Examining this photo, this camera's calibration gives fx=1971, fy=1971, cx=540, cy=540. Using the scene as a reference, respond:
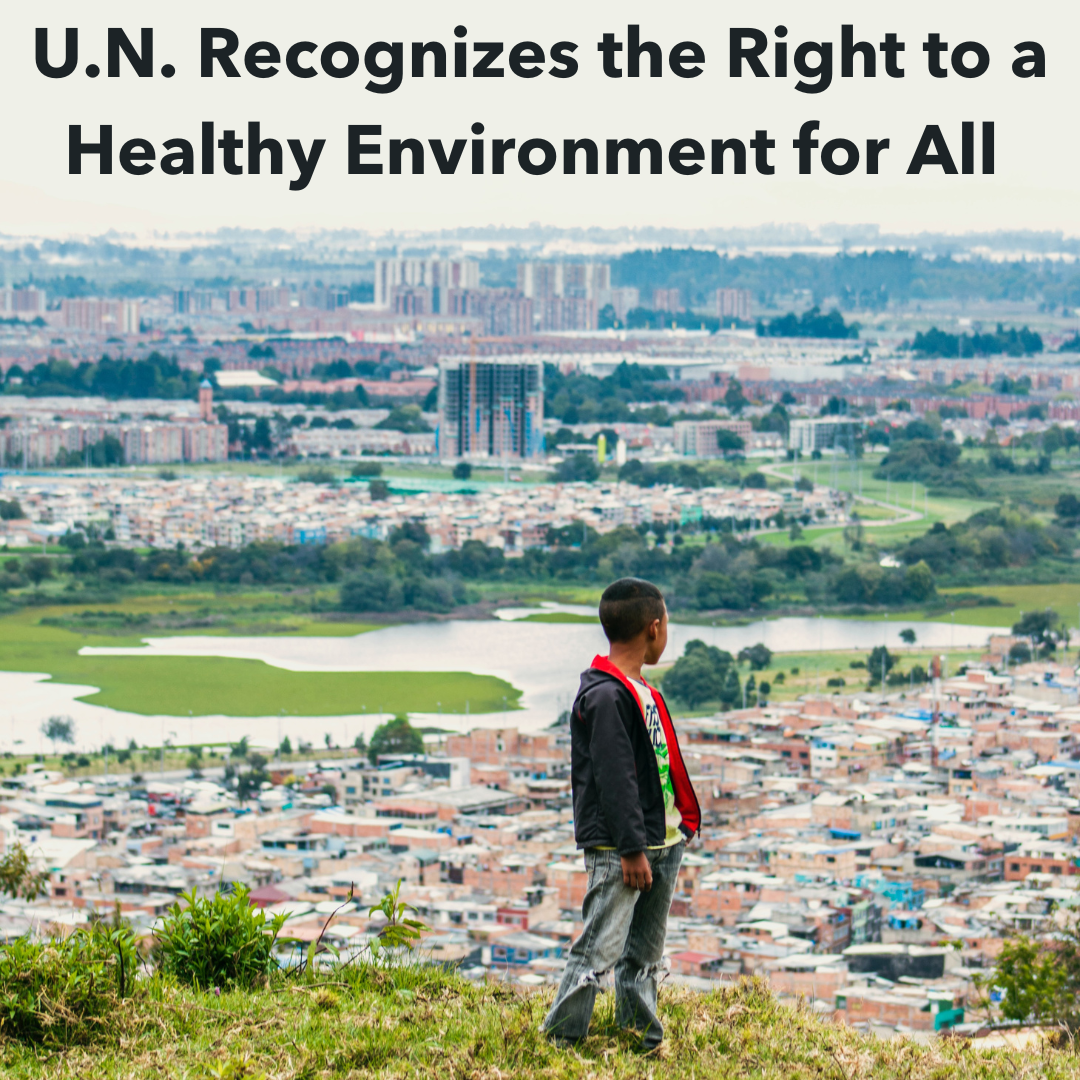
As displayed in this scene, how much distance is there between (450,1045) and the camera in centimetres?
151

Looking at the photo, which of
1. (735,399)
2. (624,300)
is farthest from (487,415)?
(624,300)

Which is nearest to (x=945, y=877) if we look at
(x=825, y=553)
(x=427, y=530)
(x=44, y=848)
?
(x=44, y=848)

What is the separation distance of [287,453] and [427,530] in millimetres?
7650

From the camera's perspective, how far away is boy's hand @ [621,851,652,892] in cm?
143

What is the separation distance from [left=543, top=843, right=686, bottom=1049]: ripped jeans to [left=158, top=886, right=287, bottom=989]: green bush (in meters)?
0.35

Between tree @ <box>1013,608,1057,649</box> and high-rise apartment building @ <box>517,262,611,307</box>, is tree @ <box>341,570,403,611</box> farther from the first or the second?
high-rise apartment building @ <box>517,262,611,307</box>

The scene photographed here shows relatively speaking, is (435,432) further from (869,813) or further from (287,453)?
(869,813)

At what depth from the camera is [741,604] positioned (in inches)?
689

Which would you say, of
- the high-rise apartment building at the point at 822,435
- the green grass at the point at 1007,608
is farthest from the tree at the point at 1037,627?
the high-rise apartment building at the point at 822,435

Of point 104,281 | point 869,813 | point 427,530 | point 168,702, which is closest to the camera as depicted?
point 869,813

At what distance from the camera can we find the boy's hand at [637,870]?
1429mm

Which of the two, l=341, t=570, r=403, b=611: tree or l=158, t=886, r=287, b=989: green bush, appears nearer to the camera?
l=158, t=886, r=287, b=989: green bush

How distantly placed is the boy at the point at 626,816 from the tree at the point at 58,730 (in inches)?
408

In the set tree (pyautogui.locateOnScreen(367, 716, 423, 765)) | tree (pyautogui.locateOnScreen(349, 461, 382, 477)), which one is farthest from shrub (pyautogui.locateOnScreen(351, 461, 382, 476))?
tree (pyautogui.locateOnScreen(367, 716, 423, 765))
